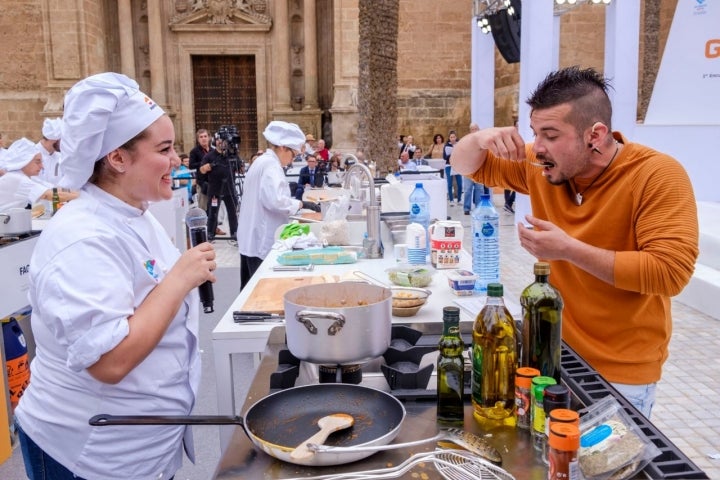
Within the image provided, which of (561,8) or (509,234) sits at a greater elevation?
(561,8)

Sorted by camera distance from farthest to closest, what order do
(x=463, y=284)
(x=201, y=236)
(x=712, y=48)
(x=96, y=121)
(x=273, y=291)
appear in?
(x=712, y=48), (x=273, y=291), (x=463, y=284), (x=201, y=236), (x=96, y=121)

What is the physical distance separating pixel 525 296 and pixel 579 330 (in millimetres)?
551

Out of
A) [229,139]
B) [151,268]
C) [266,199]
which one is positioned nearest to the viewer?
[151,268]

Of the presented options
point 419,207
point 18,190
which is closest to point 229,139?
point 18,190

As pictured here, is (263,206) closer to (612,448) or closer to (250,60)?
(612,448)

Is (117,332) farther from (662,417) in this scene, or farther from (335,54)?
(335,54)

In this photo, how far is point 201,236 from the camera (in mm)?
2041

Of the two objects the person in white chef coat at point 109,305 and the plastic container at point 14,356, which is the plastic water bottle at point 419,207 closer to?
the person in white chef coat at point 109,305

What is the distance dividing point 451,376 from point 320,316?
0.34 meters

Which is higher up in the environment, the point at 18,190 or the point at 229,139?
the point at 229,139

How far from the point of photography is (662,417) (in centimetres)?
359

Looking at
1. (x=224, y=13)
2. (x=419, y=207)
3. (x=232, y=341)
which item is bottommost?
Result: (x=232, y=341)

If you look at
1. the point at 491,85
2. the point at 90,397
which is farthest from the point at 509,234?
the point at 90,397

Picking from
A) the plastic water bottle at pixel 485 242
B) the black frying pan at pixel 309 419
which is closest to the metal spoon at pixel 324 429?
the black frying pan at pixel 309 419
